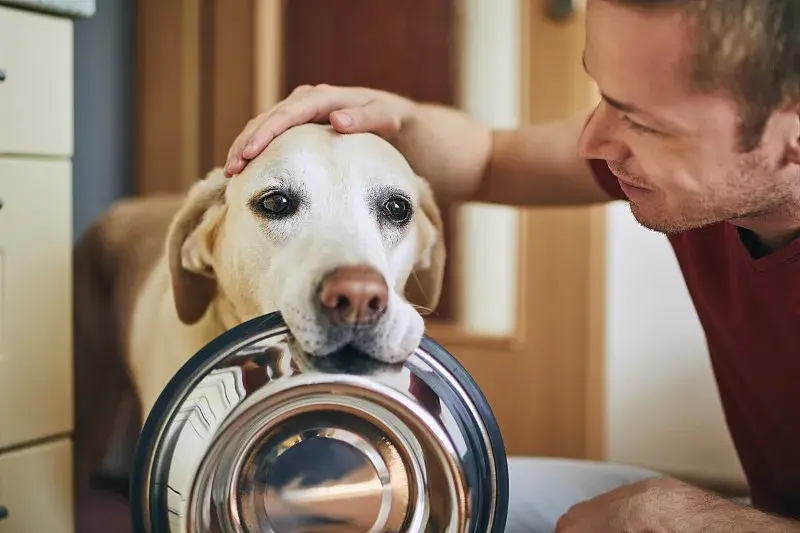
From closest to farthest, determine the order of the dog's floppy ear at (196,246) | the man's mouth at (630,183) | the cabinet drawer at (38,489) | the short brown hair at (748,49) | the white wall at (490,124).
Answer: the short brown hair at (748,49) → the man's mouth at (630,183) → the dog's floppy ear at (196,246) → the cabinet drawer at (38,489) → the white wall at (490,124)

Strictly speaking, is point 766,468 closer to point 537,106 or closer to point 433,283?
point 433,283

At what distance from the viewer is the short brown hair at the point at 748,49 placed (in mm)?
579

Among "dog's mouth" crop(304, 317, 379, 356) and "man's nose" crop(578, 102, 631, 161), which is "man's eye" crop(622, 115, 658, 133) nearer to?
"man's nose" crop(578, 102, 631, 161)

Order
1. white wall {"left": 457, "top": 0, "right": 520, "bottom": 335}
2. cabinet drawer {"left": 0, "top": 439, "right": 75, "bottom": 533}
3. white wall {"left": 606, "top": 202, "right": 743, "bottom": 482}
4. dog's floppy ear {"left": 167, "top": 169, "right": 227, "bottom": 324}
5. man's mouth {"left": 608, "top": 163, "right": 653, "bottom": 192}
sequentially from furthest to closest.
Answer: white wall {"left": 606, "top": 202, "right": 743, "bottom": 482} < white wall {"left": 457, "top": 0, "right": 520, "bottom": 335} < cabinet drawer {"left": 0, "top": 439, "right": 75, "bottom": 533} < dog's floppy ear {"left": 167, "top": 169, "right": 227, "bottom": 324} < man's mouth {"left": 608, "top": 163, "right": 653, "bottom": 192}

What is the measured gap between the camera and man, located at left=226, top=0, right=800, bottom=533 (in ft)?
1.96

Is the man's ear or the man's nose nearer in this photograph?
the man's nose

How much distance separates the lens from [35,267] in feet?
3.00

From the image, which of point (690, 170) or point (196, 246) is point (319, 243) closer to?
point (196, 246)

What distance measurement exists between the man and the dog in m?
0.04

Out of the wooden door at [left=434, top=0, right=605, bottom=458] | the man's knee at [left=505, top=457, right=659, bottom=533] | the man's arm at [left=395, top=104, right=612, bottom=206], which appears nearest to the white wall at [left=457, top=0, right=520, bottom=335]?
the wooden door at [left=434, top=0, right=605, bottom=458]

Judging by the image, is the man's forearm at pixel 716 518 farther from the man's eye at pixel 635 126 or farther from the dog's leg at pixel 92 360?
the dog's leg at pixel 92 360

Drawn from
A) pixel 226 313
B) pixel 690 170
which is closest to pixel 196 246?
pixel 226 313

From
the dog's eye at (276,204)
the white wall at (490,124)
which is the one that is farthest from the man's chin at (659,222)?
the white wall at (490,124)

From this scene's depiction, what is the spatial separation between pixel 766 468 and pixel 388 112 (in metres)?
0.62
